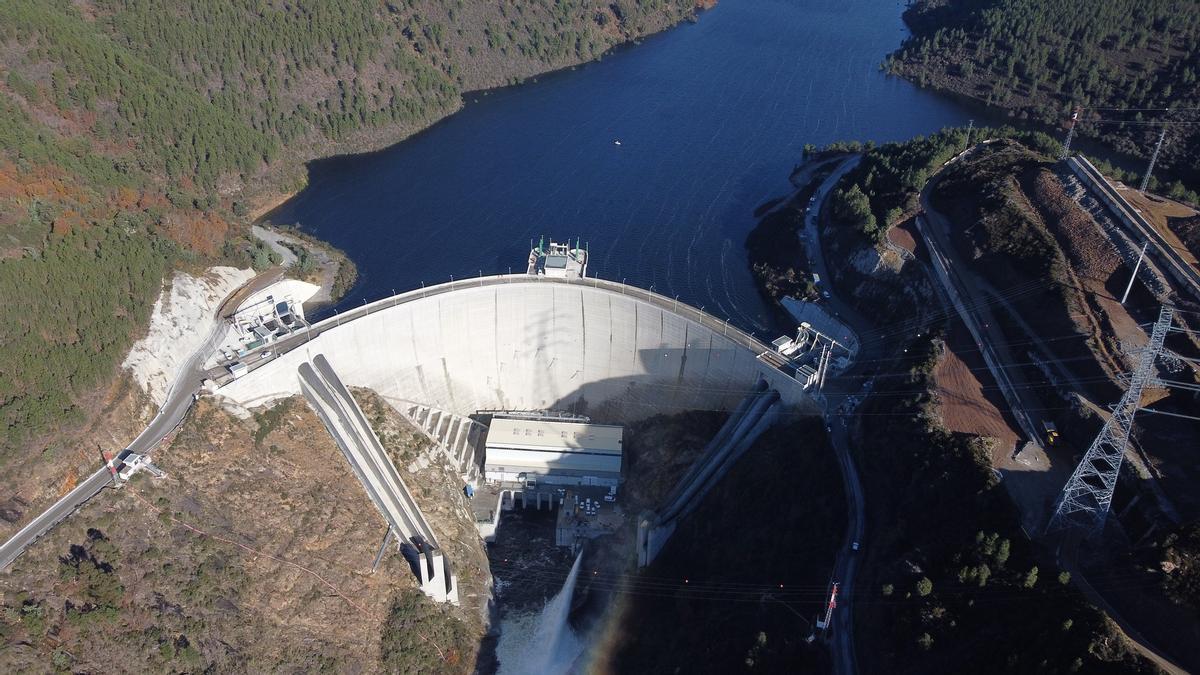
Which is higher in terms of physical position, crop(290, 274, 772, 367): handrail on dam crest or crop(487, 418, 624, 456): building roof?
crop(290, 274, 772, 367): handrail on dam crest

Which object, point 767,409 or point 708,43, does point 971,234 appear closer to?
point 767,409

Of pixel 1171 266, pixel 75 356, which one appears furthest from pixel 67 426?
pixel 1171 266

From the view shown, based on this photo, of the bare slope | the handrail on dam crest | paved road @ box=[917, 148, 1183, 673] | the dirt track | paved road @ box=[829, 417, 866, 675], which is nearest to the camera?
paved road @ box=[917, 148, 1183, 673]

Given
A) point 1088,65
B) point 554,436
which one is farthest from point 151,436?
point 1088,65

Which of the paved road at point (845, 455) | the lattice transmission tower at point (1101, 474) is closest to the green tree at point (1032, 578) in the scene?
the lattice transmission tower at point (1101, 474)

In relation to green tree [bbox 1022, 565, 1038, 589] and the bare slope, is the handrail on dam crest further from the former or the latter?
green tree [bbox 1022, 565, 1038, 589]

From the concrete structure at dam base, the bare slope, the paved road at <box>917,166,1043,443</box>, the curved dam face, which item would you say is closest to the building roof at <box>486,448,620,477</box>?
the concrete structure at dam base
